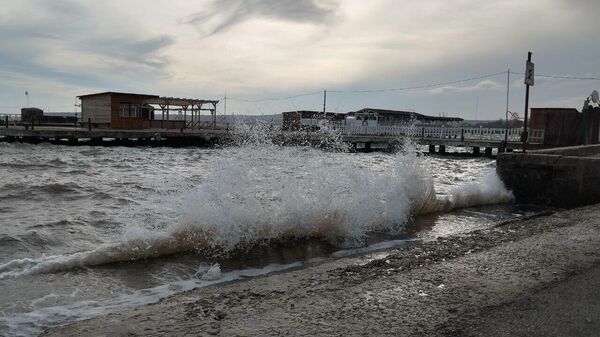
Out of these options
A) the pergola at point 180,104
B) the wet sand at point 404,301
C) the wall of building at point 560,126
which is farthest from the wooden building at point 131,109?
the wet sand at point 404,301

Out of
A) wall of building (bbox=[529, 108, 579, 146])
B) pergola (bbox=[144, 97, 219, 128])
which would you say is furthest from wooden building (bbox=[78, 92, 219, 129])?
wall of building (bbox=[529, 108, 579, 146])

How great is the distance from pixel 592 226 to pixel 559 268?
2.81m

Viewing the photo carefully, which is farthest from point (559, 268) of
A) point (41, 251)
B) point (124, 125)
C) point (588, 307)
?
→ point (124, 125)

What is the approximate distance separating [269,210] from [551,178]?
297 inches

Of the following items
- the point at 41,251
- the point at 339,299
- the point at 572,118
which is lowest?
the point at 41,251

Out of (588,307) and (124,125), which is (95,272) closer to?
(588,307)

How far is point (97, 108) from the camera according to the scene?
143 ft

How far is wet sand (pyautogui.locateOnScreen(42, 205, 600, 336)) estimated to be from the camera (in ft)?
11.0

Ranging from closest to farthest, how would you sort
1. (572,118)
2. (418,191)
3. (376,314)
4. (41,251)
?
(376,314)
(41,251)
(418,191)
(572,118)

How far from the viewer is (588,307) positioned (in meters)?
3.63

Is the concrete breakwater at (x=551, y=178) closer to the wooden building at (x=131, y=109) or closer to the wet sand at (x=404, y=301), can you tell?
the wet sand at (x=404, y=301)

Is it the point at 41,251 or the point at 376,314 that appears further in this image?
the point at 41,251

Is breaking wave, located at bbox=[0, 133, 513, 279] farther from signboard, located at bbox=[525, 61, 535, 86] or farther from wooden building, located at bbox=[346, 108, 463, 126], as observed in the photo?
wooden building, located at bbox=[346, 108, 463, 126]

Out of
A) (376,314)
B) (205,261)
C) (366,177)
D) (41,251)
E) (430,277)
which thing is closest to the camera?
(376,314)
